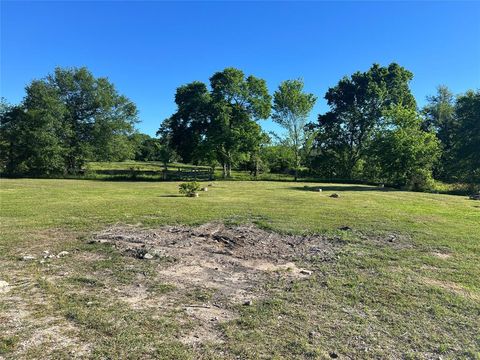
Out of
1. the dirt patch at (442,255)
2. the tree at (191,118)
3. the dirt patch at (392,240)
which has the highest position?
the tree at (191,118)

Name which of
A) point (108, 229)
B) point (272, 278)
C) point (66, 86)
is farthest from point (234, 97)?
point (272, 278)

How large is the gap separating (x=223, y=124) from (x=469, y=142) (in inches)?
831

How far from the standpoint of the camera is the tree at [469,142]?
86.8 ft

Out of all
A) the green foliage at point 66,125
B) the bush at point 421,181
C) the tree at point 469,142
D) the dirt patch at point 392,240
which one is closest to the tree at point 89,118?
the green foliage at point 66,125

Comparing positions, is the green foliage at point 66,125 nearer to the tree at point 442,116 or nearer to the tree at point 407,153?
the tree at point 407,153

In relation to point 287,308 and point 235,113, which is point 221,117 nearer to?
point 235,113

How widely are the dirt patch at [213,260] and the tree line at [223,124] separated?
2759cm

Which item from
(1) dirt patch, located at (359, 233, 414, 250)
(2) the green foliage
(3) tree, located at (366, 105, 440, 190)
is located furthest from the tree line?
(1) dirt patch, located at (359, 233, 414, 250)

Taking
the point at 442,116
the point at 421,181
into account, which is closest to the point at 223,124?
the point at 421,181

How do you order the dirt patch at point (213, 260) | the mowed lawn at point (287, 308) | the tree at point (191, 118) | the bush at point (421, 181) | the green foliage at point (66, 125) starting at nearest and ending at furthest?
the mowed lawn at point (287, 308), the dirt patch at point (213, 260), the bush at point (421, 181), the green foliage at point (66, 125), the tree at point (191, 118)

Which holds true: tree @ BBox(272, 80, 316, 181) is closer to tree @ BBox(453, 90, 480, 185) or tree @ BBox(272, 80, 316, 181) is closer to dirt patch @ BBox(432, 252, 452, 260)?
tree @ BBox(453, 90, 480, 185)

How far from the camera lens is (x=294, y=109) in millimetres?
37438

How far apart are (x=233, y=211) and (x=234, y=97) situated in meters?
28.1

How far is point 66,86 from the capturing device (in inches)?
1505
